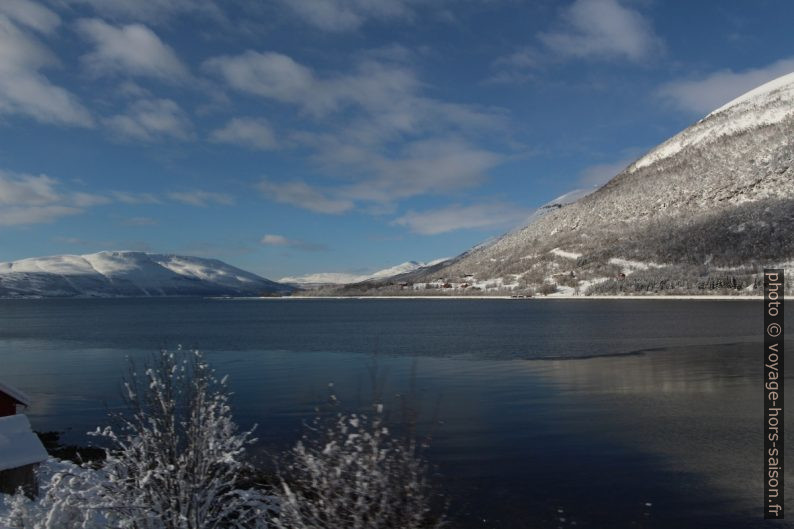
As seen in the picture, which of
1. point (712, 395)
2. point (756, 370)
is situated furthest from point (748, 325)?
point (712, 395)

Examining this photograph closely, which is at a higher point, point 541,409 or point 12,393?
point 12,393

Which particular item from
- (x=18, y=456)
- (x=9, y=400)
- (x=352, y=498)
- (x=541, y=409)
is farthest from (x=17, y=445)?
(x=541, y=409)

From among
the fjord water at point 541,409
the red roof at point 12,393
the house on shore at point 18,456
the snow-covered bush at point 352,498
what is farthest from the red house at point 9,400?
the snow-covered bush at point 352,498

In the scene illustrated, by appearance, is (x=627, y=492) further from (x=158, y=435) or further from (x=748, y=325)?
(x=748, y=325)

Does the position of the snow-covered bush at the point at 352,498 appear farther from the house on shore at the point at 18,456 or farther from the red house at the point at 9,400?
the red house at the point at 9,400

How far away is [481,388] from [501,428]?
10.5 m

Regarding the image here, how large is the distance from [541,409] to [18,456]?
22.3m

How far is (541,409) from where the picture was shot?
95.1 feet

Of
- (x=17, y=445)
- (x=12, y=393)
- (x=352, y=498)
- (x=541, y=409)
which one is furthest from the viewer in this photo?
(x=541, y=409)

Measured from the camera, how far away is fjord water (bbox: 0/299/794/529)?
16.4 metres

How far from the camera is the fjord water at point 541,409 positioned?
53.8 feet

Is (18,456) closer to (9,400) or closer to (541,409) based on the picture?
(9,400)

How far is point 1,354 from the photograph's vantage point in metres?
64.6

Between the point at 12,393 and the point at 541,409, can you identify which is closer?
the point at 12,393
